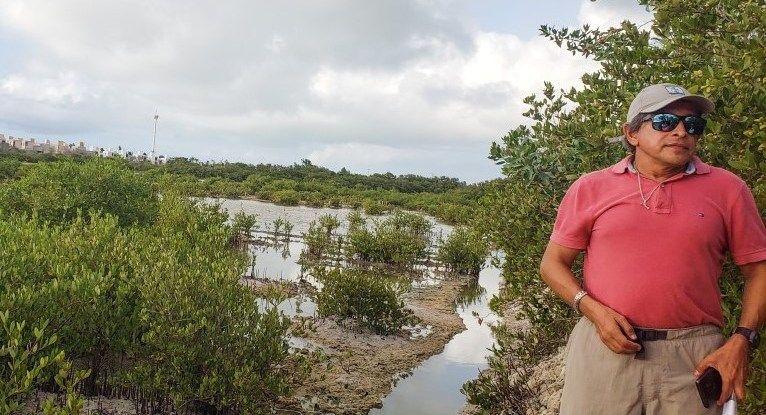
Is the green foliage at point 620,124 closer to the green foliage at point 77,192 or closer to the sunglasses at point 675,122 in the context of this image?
the sunglasses at point 675,122

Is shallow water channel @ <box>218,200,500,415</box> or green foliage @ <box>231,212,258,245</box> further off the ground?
green foliage @ <box>231,212,258,245</box>

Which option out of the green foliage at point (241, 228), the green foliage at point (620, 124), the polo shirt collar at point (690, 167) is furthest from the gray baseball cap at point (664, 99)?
the green foliage at point (241, 228)

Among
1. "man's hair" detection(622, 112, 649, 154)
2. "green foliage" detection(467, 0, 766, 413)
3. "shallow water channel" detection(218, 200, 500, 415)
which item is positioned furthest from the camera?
"shallow water channel" detection(218, 200, 500, 415)

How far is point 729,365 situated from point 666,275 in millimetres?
451

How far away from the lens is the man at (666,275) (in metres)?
2.54

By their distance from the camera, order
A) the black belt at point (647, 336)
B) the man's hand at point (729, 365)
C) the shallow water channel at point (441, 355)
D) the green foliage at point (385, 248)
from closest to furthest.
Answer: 1. the man's hand at point (729, 365)
2. the black belt at point (647, 336)
3. the shallow water channel at point (441, 355)
4. the green foliage at point (385, 248)

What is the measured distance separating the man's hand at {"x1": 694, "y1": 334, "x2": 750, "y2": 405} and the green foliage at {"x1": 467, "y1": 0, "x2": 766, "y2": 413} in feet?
2.27

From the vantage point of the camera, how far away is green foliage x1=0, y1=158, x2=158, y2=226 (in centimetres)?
1319

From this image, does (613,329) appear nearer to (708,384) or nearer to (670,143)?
(708,384)

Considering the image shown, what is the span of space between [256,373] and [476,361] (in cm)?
587

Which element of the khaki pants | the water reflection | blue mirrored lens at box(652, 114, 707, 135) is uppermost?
blue mirrored lens at box(652, 114, 707, 135)

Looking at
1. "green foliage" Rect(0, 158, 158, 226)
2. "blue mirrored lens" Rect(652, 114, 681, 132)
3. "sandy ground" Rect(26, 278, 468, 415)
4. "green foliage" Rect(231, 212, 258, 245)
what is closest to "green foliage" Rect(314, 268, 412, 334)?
"sandy ground" Rect(26, 278, 468, 415)

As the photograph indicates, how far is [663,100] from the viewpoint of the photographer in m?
2.70

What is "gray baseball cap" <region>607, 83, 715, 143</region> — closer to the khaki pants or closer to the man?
the man
